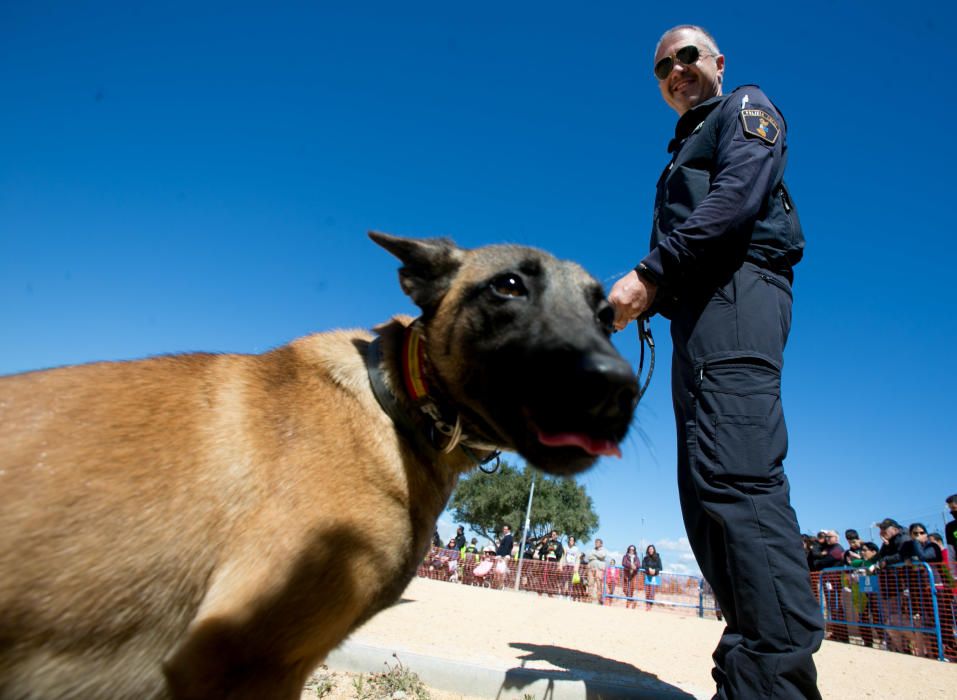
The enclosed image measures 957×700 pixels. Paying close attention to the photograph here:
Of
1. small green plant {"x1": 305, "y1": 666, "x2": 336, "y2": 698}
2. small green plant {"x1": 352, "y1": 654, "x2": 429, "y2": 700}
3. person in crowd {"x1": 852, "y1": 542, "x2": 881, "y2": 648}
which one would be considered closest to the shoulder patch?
small green plant {"x1": 352, "y1": 654, "x2": 429, "y2": 700}

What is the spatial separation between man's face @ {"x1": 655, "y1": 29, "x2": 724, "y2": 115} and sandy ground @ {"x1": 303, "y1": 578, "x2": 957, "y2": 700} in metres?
4.40

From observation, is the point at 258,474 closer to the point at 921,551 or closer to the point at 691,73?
the point at 691,73

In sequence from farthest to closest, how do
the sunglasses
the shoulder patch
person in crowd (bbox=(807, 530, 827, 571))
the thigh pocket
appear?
person in crowd (bbox=(807, 530, 827, 571)) → the sunglasses → the shoulder patch → the thigh pocket

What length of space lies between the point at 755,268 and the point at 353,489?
2545 mm

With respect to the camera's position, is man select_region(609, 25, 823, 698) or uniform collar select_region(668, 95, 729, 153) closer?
man select_region(609, 25, 823, 698)

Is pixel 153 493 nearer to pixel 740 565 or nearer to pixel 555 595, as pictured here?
pixel 740 565

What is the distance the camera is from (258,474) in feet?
7.22

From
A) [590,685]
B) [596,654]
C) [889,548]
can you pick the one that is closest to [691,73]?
[590,685]

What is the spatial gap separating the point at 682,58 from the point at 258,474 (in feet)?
13.1

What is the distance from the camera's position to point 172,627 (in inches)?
79.2

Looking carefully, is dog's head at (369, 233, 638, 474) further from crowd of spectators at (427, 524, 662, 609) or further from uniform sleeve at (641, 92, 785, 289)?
crowd of spectators at (427, 524, 662, 609)

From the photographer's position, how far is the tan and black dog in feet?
6.22

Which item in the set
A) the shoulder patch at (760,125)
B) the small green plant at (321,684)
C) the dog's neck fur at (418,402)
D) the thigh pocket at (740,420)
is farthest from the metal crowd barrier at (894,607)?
the shoulder patch at (760,125)

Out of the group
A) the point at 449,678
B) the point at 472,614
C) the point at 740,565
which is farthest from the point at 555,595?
the point at 740,565
